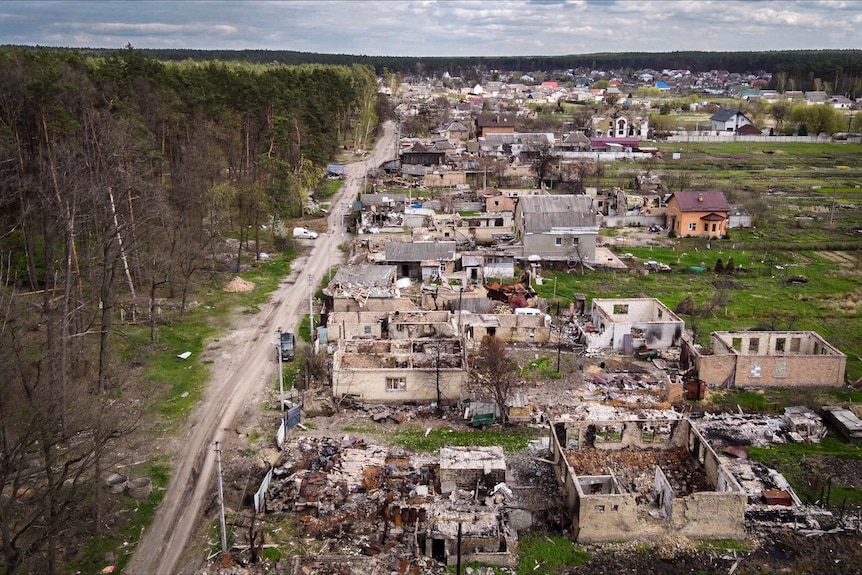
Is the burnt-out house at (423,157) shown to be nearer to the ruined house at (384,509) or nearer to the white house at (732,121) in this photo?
the white house at (732,121)

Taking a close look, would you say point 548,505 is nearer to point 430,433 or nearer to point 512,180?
point 430,433

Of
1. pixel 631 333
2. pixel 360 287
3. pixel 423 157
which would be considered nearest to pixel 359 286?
pixel 360 287

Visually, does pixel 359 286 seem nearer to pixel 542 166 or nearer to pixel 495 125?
pixel 542 166

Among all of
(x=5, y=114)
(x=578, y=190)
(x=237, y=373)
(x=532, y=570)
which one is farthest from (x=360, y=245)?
(x=532, y=570)

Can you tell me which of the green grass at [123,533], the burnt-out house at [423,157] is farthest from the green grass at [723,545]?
the burnt-out house at [423,157]

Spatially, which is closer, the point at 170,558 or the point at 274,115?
the point at 170,558

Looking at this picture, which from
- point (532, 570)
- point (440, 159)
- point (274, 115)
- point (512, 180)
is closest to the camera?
point (532, 570)
